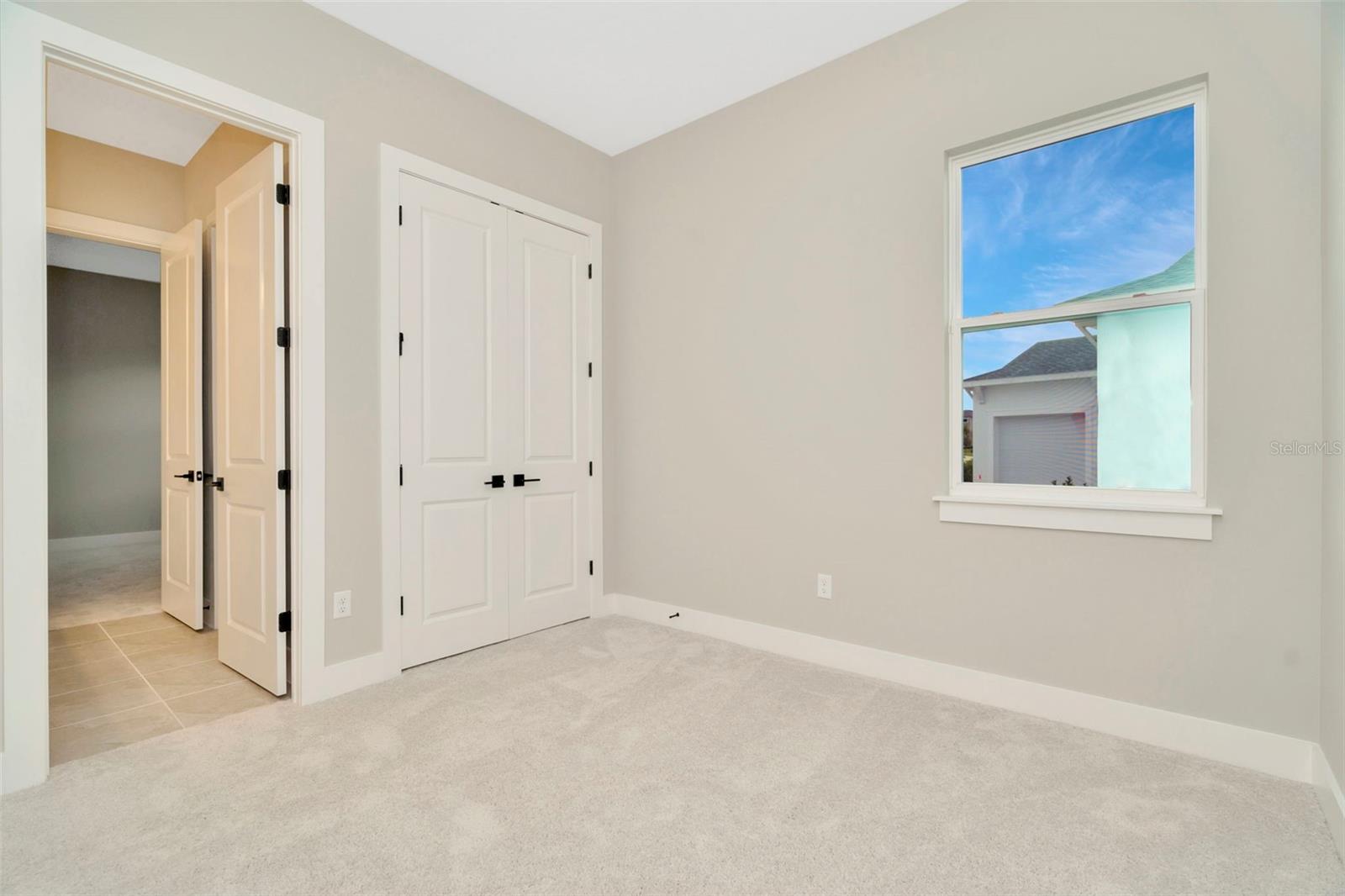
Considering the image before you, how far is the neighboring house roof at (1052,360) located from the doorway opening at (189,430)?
3256 mm

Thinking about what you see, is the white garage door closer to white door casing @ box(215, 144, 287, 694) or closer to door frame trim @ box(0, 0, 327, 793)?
white door casing @ box(215, 144, 287, 694)

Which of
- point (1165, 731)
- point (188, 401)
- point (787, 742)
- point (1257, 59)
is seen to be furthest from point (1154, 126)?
point (188, 401)

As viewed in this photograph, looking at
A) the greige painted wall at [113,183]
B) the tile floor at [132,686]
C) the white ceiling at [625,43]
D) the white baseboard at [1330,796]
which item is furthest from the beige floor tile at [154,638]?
the white baseboard at [1330,796]

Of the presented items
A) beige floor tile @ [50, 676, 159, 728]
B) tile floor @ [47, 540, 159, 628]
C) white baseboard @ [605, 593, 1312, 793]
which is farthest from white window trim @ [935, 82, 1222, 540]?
tile floor @ [47, 540, 159, 628]

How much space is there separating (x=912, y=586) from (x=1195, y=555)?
1.05 m

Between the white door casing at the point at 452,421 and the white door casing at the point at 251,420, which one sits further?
the white door casing at the point at 452,421

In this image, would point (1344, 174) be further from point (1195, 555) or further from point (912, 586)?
point (912, 586)

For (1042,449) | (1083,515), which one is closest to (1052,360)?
(1042,449)

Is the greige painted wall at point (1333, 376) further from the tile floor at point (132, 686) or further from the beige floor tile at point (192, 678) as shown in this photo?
the beige floor tile at point (192, 678)

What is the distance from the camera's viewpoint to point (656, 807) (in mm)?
1914

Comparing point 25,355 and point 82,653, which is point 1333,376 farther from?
point 82,653

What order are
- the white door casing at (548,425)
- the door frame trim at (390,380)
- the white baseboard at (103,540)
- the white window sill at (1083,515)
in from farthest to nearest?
1. the white baseboard at (103,540)
2. the white door casing at (548,425)
3. the door frame trim at (390,380)
4. the white window sill at (1083,515)

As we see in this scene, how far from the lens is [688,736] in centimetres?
238

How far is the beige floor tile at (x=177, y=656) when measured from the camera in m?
3.17
